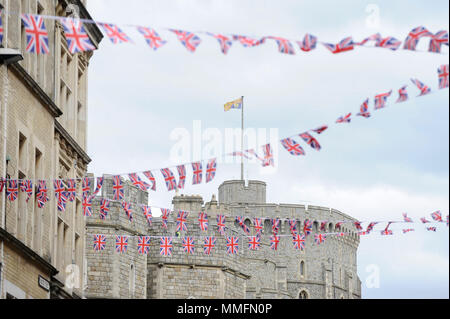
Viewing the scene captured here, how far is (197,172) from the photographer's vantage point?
21.8 metres

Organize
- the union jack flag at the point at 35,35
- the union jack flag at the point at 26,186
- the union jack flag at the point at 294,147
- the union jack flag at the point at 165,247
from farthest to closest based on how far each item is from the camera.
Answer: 1. the union jack flag at the point at 165,247
2. the union jack flag at the point at 26,186
3. the union jack flag at the point at 294,147
4. the union jack flag at the point at 35,35

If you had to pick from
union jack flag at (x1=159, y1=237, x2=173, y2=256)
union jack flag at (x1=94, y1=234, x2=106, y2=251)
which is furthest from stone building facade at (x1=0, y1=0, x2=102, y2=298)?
union jack flag at (x1=159, y1=237, x2=173, y2=256)

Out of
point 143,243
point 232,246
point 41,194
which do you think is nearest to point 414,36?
point 41,194

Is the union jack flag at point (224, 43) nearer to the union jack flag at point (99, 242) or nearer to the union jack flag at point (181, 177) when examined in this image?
the union jack flag at point (181, 177)

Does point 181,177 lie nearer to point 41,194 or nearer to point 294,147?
point 294,147

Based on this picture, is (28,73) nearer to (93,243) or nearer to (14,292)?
(14,292)

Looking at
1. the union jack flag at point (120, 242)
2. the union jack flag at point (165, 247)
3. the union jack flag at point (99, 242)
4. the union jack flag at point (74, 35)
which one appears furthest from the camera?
the union jack flag at point (165, 247)

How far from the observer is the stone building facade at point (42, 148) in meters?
25.0

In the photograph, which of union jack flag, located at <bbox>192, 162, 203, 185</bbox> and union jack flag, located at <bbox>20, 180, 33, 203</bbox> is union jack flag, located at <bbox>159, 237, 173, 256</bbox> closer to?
union jack flag, located at <bbox>20, 180, 33, 203</bbox>

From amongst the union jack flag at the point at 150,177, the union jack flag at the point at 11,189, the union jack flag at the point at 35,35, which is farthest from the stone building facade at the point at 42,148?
the union jack flag at the point at 35,35

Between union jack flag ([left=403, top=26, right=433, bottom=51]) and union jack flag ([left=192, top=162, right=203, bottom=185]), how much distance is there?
536 cm

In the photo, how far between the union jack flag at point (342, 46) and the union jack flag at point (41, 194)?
35.9ft
